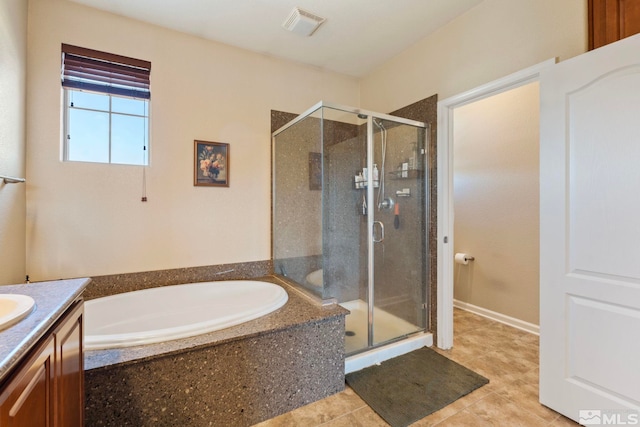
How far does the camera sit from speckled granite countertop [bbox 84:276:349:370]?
1325 mm

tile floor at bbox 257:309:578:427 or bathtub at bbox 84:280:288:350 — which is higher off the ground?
bathtub at bbox 84:280:288:350

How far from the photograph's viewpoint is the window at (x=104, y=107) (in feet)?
6.83

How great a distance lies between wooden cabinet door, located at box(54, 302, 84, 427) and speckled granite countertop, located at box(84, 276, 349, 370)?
0.22 metres

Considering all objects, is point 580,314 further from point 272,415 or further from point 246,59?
point 246,59

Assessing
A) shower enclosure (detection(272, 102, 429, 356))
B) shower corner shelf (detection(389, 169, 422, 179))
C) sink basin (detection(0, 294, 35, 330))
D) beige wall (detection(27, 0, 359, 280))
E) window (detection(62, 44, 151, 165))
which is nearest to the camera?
sink basin (detection(0, 294, 35, 330))

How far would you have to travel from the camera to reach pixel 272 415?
1.61 metres

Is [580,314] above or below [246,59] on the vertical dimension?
below

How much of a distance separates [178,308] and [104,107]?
1.70 m

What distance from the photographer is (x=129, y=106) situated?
2297 mm

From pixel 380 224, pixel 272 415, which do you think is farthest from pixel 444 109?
pixel 272 415

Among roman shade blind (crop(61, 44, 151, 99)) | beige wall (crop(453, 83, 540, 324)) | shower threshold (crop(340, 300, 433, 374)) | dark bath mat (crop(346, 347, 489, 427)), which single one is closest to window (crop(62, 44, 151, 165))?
roman shade blind (crop(61, 44, 151, 99))

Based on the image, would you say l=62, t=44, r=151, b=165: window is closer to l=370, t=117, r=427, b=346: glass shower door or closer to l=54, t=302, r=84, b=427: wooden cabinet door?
l=54, t=302, r=84, b=427: wooden cabinet door

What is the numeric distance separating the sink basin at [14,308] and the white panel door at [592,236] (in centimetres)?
229

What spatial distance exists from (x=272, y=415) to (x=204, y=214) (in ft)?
5.33
